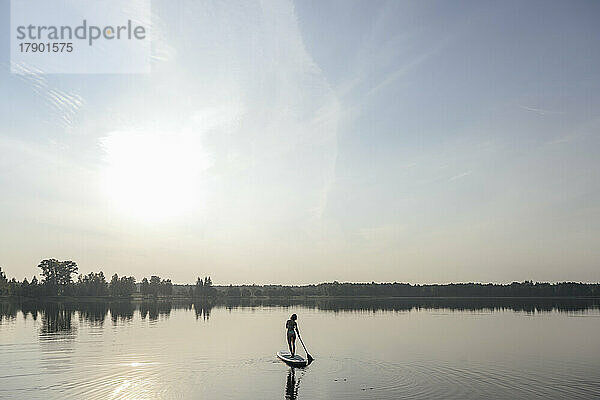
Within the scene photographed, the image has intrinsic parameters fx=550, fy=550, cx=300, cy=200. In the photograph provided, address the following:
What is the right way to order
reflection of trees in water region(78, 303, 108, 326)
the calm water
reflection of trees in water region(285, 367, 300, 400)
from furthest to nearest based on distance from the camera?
reflection of trees in water region(78, 303, 108, 326) < the calm water < reflection of trees in water region(285, 367, 300, 400)

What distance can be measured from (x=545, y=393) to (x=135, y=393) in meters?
21.2

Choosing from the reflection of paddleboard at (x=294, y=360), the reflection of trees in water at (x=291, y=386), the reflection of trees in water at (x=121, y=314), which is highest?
the reflection of paddleboard at (x=294, y=360)

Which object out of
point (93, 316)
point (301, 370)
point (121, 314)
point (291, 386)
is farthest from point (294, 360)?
point (121, 314)

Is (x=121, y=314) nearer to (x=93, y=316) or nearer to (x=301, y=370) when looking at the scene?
(x=93, y=316)

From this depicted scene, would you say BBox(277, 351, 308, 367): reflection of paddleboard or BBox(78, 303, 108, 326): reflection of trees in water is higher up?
BBox(277, 351, 308, 367): reflection of paddleboard

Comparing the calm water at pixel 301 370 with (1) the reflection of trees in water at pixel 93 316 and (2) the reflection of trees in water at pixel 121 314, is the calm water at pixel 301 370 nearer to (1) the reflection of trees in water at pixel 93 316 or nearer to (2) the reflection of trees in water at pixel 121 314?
(1) the reflection of trees in water at pixel 93 316

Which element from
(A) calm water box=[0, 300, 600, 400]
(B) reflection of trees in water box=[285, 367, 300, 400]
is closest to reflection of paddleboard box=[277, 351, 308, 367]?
(A) calm water box=[0, 300, 600, 400]

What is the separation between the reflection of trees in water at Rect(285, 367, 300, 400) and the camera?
2755 cm

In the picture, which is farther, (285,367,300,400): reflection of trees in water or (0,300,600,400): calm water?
(0,300,600,400): calm water

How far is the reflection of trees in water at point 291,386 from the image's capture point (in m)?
27.5

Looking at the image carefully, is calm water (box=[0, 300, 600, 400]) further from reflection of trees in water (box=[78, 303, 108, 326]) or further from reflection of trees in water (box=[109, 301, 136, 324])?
reflection of trees in water (box=[109, 301, 136, 324])

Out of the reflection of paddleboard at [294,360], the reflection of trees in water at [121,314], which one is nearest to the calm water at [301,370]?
the reflection of paddleboard at [294,360]

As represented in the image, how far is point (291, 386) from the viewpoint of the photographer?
98.6 feet

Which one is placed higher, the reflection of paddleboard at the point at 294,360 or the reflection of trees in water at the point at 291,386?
the reflection of paddleboard at the point at 294,360
